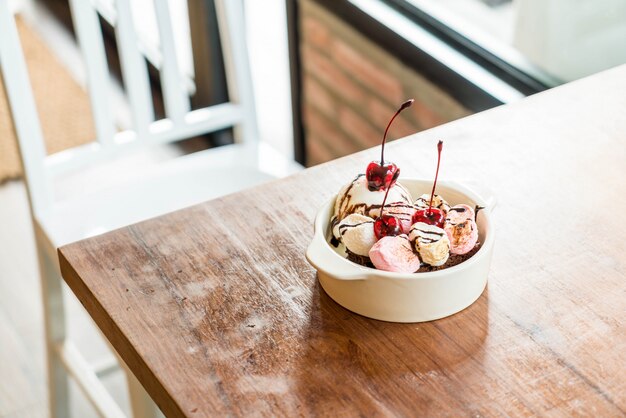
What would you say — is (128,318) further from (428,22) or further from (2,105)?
(2,105)

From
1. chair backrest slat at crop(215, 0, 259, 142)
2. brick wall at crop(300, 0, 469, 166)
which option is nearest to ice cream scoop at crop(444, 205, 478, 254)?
chair backrest slat at crop(215, 0, 259, 142)

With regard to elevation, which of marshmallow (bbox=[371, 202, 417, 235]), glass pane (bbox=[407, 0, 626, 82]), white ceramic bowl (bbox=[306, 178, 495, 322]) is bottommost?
glass pane (bbox=[407, 0, 626, 82])

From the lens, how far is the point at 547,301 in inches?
33.6

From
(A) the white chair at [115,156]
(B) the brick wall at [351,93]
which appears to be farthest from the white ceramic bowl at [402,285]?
(B) the brick wall at [351,93]

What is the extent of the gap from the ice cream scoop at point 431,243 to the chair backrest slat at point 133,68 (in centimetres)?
83

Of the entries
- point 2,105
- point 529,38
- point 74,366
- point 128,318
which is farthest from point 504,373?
point 2,105

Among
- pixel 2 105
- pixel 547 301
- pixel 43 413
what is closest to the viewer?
pixel 547 301

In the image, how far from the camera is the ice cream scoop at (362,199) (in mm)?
850

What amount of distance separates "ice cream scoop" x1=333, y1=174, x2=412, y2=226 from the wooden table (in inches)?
3.2

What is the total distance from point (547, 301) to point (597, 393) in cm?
12

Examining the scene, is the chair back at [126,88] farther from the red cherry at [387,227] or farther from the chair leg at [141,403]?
the red cherry at [387,227]

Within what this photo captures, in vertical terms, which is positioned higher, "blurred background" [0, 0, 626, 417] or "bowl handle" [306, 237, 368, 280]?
"bowl handle" [306, 237, 368, 280]

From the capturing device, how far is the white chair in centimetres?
142

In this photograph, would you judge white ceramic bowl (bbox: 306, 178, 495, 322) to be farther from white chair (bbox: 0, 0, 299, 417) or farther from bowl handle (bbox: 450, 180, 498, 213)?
white chair (bbox: 0, 0, 299, 417)
